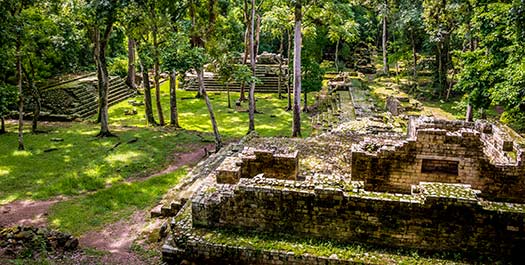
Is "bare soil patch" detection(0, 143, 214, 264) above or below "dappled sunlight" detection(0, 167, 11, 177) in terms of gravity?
below

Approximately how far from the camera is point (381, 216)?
22.7ft

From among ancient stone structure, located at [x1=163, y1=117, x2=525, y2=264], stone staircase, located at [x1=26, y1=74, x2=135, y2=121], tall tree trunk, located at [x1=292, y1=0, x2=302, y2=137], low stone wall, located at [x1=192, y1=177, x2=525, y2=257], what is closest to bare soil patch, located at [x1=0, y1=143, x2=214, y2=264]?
ancient stone structure, located at [x1=163, y1=117, x2=525, y2=264]

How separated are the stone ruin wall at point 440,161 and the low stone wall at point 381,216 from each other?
237 cm

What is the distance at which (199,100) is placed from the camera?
2736 cm

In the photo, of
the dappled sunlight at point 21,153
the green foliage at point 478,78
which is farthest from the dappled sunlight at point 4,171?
the green foliage at point 478,78

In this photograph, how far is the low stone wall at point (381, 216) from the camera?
6613mm

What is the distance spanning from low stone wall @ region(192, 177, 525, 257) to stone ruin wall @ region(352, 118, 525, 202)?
7.76 ft

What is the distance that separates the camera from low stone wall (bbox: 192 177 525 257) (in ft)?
21.7

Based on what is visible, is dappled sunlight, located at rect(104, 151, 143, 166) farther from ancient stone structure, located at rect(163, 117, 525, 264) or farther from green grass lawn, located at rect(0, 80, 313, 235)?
ancient stone structure, located at rect(163, 117, 525, 264)

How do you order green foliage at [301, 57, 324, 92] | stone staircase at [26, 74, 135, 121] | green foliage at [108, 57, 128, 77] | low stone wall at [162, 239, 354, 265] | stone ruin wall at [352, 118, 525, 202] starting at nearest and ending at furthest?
low stone wall at [162, 239, 354, 265]
stone ruin wall at [352, 118, 525, 202]
stone staircase at [26, 74, 135, 121]
green foliage at [301, 57, 324, 92]
green foliage at [108, 57, 128, 77]

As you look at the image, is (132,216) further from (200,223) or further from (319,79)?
(319,79)

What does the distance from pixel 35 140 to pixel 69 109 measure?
5.16 m

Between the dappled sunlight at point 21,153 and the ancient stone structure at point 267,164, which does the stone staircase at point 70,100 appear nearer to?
the dappled sunlight at point 21,153

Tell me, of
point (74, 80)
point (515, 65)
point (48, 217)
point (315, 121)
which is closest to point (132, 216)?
point (48, 217)
